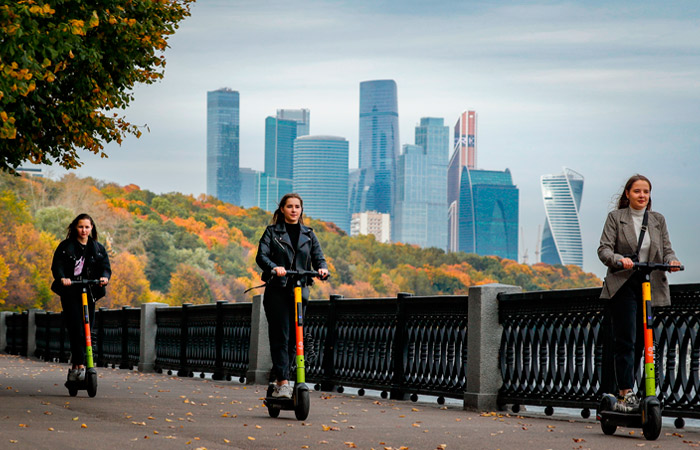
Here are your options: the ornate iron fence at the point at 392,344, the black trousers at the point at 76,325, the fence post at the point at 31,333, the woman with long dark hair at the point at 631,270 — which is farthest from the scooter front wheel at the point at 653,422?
the fence post at the point at 31,333

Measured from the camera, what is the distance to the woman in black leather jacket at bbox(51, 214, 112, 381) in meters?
11.9

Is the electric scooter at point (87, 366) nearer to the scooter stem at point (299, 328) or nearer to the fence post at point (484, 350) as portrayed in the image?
the scooter stem at point (299, 328)

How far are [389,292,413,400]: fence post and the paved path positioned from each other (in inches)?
19.1

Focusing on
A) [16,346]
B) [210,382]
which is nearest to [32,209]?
[16,346]

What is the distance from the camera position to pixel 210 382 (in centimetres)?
1712

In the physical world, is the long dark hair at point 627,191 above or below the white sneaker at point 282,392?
above

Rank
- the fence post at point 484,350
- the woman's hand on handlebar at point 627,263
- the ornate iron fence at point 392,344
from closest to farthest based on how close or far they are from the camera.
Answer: the woman's hand on handlebar at point 627,263 < the fence post at point 484,350 < the ornate iron fence at point 392,344

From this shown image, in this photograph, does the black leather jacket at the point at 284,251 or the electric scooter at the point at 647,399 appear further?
the black leather jacket at the point at 284,251

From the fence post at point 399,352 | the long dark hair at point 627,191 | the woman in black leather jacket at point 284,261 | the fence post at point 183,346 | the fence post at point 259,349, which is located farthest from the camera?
the fence post at point 183,346

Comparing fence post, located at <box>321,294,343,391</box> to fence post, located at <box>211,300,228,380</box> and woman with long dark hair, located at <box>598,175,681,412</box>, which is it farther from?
woman with long dark hair, located at <box>598,175,681,412</box>

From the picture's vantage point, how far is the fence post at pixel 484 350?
1166cm

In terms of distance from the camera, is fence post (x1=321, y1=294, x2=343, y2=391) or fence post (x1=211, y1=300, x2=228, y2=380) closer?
fence post (x1=321, y1=294, x2=343, y2=391)

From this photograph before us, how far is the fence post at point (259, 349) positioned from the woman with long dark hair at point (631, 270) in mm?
8009

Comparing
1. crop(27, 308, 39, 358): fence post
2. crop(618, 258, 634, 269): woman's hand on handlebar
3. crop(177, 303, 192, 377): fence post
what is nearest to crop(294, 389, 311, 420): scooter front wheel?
crop(618, 258, 634, 269): woman's hand on handlebar
